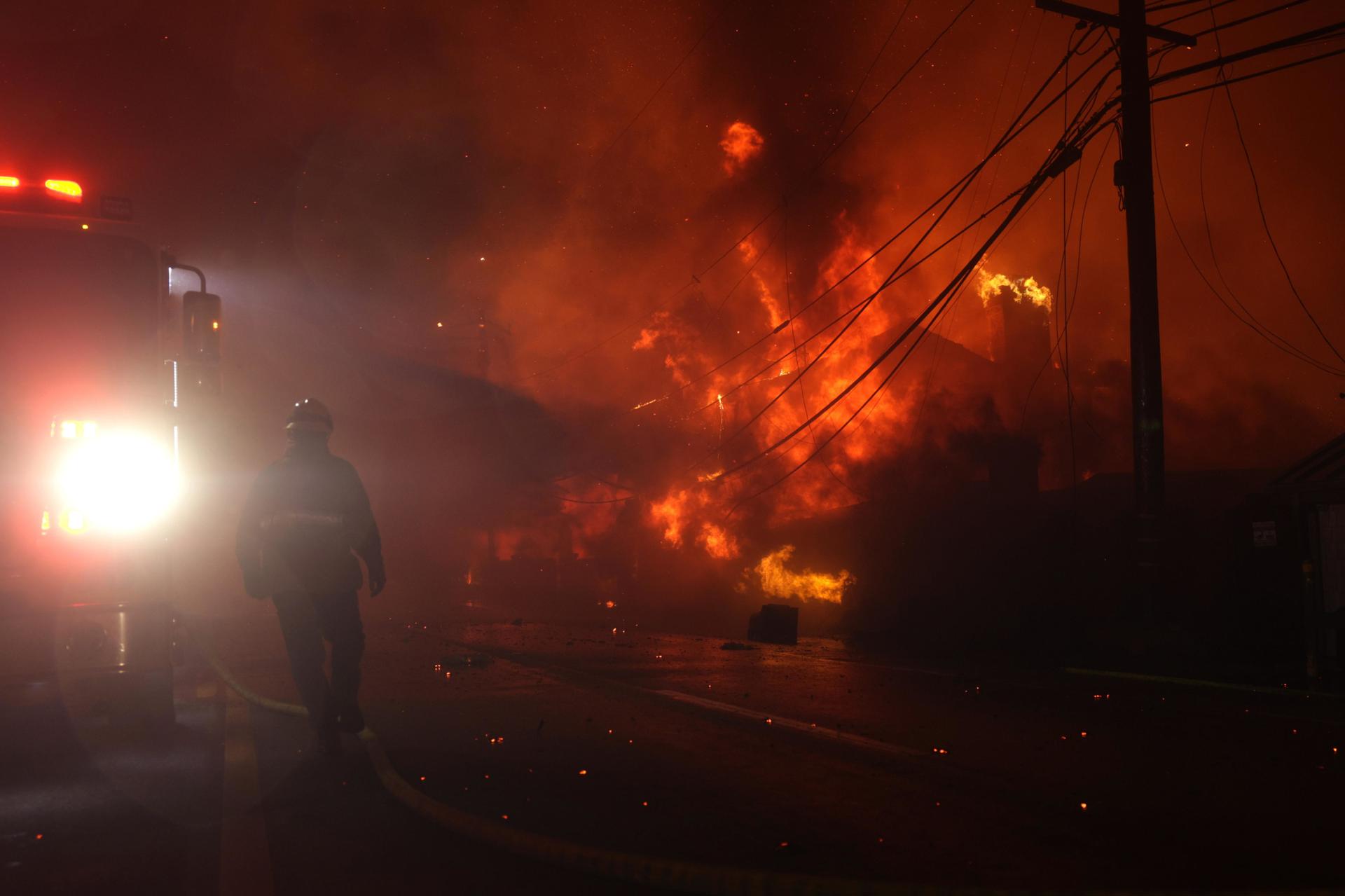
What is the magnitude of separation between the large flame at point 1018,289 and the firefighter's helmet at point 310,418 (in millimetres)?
31635

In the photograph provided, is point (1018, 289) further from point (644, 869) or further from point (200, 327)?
A: point (644, 869)

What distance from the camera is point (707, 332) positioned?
3450cm

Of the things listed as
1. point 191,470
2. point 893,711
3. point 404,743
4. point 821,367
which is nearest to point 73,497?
point 191,470

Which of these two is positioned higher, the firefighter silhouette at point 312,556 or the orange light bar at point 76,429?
the orange light bar at point 76,429

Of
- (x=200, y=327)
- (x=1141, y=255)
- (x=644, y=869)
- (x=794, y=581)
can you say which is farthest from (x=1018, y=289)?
(x=644, y=869)

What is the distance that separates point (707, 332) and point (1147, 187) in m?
22.0

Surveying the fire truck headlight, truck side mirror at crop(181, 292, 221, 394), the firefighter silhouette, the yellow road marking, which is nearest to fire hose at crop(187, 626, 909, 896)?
the yellow road marking

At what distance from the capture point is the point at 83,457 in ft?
20.5

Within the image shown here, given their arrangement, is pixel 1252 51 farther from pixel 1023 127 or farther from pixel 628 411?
pixel 628 411

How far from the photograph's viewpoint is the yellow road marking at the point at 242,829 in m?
4.00

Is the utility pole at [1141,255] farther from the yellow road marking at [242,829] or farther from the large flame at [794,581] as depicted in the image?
the large flame at [794,581]

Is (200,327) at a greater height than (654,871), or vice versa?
(200,327)

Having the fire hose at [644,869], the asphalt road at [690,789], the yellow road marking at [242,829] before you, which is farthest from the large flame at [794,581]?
the fire hose at [644,869]

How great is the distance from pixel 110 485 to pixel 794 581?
22.8 metres
